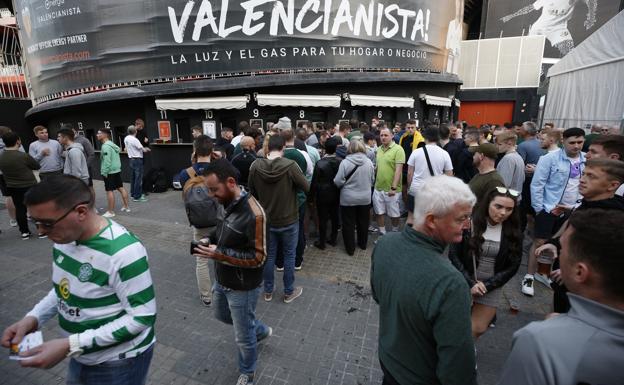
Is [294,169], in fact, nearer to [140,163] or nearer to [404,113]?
[140,163]

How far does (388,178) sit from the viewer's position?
6.03 meters

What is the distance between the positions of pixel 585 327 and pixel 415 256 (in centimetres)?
68

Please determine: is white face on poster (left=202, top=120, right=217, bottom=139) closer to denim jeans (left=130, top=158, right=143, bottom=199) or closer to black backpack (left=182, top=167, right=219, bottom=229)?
denim jeans (left=130, top=158, right=143, bottom=199)

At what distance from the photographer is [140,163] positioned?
9.43 metres

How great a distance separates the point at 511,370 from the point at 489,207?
1.83 m

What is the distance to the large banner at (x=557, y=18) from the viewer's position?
2527 centimetres

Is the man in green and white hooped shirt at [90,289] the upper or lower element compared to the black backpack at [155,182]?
upper

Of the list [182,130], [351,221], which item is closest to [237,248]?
[351,221]

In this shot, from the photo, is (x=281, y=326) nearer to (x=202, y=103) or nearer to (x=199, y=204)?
(x=199, y=204)

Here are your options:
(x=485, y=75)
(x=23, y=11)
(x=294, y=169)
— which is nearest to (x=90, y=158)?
(x=294, y=169)

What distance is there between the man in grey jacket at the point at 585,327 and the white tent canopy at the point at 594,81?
1055 centimetres

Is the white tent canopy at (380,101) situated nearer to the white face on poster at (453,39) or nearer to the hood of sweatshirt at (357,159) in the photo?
the white face on poster at (453,39)

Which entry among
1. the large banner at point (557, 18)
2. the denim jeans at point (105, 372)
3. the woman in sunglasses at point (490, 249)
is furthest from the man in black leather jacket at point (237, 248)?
the large banner at point (557, 18)

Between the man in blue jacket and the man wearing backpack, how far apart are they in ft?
14.7
